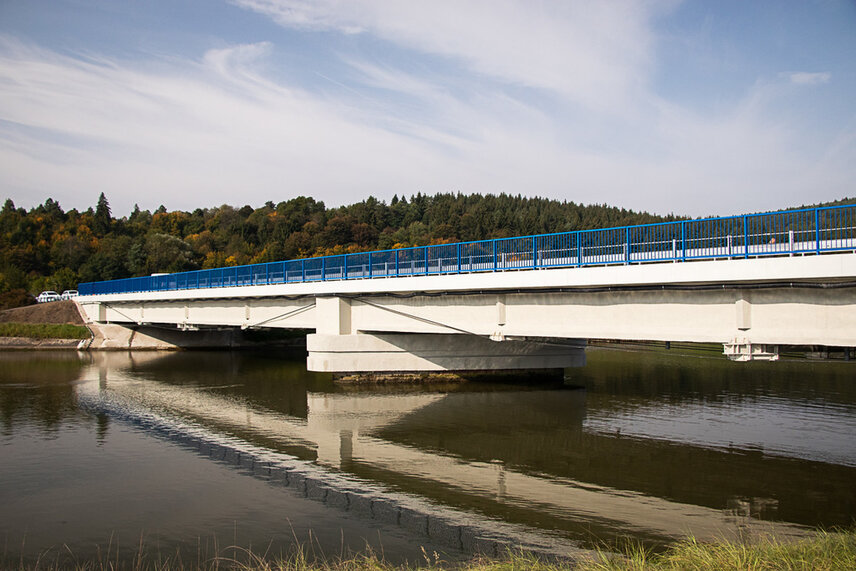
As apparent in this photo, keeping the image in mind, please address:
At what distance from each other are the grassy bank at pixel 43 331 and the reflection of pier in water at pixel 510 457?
1283 inches

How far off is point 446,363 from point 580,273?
488 inches

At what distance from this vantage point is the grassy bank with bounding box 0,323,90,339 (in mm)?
56000

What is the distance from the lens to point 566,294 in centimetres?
2305

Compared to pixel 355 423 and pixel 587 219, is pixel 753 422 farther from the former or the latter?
pixel 587 219

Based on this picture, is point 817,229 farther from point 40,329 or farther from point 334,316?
point 40,329

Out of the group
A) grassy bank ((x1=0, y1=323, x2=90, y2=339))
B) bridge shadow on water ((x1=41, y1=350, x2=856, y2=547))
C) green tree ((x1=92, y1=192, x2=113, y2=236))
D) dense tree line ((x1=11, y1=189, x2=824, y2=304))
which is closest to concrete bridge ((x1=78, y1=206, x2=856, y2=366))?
bridge shadow on water ((x1=41, y1=350, x2=856, y2=547))

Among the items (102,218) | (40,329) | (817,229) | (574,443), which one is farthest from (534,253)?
(102,218)

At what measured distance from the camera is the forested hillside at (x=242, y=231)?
102 metres

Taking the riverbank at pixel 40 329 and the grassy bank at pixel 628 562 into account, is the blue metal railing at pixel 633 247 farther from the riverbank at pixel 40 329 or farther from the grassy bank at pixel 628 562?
the riverbank at pixel 40 329

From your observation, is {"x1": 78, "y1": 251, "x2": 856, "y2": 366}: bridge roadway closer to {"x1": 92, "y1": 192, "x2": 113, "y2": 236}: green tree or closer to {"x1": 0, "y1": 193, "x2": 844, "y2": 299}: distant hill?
{"x1": 0, "y1": 193, "x2": 844, "y2": 299}: distant hill

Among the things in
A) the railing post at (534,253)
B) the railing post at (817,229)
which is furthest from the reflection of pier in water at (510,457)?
the railing post at (817,229)

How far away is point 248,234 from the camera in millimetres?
133875

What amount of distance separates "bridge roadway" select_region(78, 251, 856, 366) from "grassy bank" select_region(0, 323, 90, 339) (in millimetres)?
19888

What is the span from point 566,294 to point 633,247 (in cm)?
318
